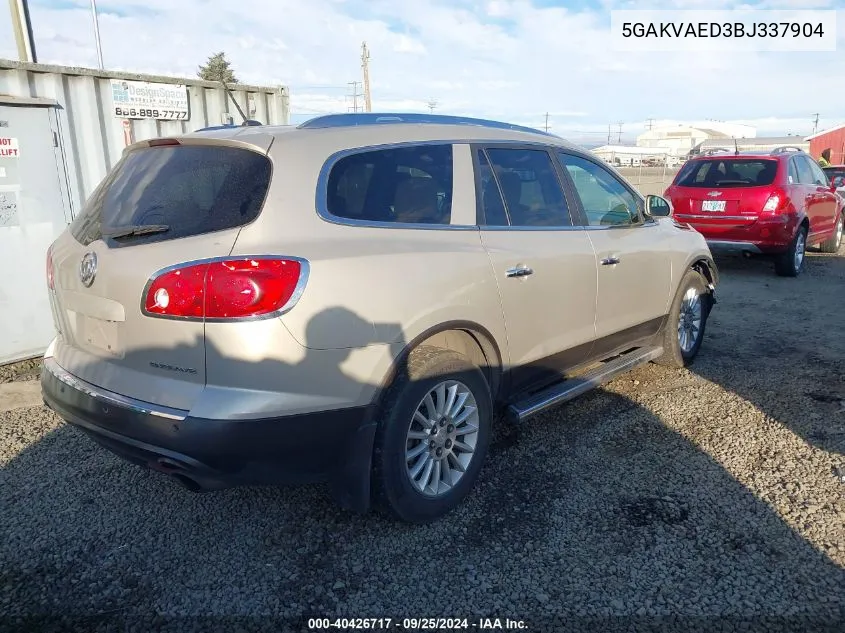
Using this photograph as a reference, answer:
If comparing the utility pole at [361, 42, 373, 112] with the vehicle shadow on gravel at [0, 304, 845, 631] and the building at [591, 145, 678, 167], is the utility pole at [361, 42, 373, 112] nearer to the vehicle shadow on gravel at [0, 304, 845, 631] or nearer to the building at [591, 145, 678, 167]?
the building at [591, 145, 678, 167]

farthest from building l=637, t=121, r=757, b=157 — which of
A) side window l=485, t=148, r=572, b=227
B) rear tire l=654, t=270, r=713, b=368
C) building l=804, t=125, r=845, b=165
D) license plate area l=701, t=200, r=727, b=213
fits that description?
side window l=485, t=148, r=572, b=227

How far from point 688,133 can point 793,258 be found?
74.2m

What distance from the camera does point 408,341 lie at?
2760 mm

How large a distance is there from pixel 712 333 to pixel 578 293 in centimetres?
323

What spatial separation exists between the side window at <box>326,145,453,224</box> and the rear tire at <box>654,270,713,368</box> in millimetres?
2469

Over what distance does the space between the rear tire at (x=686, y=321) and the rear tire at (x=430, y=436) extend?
7.46 feet

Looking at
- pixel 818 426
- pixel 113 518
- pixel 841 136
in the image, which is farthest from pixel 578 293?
pixel 841 136

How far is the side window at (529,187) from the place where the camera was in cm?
352

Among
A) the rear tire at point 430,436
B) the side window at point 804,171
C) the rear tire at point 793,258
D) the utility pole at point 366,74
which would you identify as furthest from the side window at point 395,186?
the utility pole at point 366,74

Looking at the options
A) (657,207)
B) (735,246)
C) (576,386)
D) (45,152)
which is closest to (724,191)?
(735,246)

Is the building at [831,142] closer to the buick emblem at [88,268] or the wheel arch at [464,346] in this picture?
the wheel arch at [464,346]

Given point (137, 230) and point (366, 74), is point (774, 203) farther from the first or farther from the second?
point (366, 74)

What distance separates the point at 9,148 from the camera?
17.3 feet

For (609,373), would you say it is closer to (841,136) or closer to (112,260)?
(112,260)
